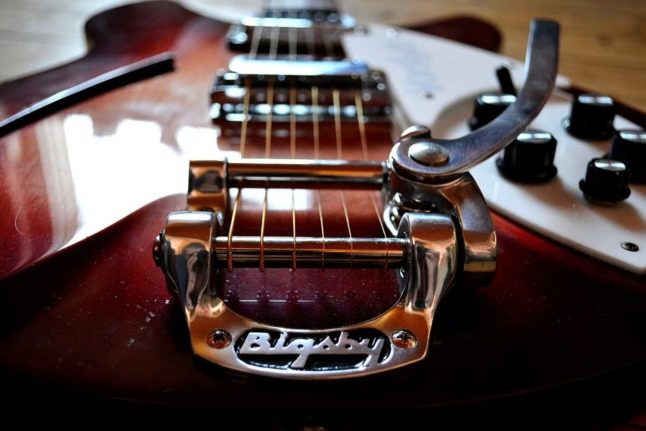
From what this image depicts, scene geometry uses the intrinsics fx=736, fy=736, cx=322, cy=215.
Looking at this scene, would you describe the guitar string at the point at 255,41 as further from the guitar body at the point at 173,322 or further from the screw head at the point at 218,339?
the screw head at the point at 218,339

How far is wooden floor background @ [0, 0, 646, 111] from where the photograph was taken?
3.68 ft

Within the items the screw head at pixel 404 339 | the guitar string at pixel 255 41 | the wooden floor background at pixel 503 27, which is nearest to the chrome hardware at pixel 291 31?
the guitar string at pixel 255 41

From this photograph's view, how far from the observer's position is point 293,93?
788mm

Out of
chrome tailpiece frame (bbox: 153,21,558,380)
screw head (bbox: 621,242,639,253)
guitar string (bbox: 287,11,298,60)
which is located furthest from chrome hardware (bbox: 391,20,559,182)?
guitar string (bbox: 287,11,298,60)

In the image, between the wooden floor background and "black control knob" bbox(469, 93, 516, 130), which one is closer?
"black control knob" bbox(469, 93, 516, 130)

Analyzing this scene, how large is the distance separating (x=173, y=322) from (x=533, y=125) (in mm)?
460

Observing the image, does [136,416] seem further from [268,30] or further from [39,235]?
[268,30]

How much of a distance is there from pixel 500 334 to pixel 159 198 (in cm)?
30

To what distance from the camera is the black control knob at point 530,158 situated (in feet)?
2.06

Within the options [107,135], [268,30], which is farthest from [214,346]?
[268,30]

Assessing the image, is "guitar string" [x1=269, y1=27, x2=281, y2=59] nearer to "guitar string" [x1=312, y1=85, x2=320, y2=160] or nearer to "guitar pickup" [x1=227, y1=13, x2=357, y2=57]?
"guitar pickup" [x1=227, y1=13, x2=357, y2=57]

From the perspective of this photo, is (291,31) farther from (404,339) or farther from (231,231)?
(404,339)

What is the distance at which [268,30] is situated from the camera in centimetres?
100

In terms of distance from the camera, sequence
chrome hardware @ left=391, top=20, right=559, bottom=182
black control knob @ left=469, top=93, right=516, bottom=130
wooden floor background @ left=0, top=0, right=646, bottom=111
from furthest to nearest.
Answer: wooden floor background @ left=0, top=0, right=646, bottom=111 < black control knob @ left=469, top=93, right=516, bottom=130 < chrome hardware @ left=391, top=20, right=559, bottom=182
